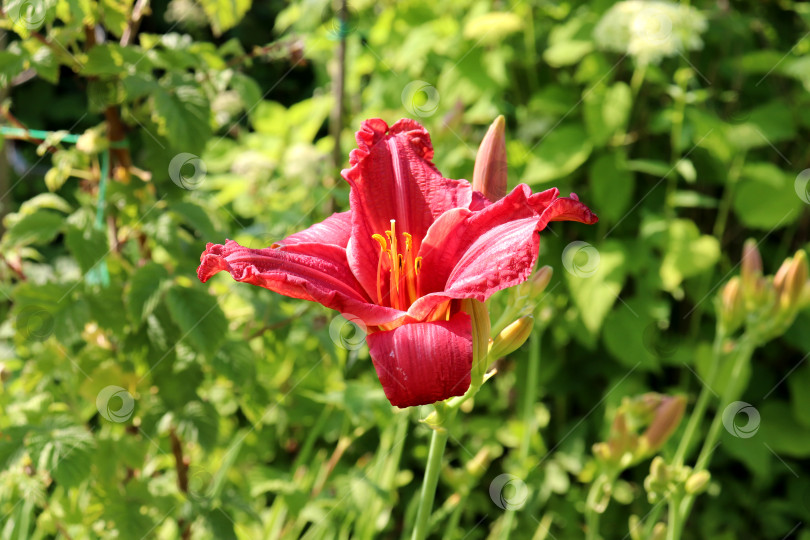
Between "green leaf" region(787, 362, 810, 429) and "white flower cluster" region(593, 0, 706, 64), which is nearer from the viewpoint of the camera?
"white flower cluster" region(593, 0, 706, 64)

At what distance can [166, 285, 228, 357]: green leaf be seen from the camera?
1.30 metres

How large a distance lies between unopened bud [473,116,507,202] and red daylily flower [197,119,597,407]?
0.11ft

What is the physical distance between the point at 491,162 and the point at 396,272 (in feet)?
0.72

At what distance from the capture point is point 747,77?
247 centimetres

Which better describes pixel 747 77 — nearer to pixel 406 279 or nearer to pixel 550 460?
pixel 550 460

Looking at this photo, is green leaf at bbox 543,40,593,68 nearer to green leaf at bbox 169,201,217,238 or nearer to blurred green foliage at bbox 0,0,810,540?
blurred green foliage at bbox 0,0,810,540

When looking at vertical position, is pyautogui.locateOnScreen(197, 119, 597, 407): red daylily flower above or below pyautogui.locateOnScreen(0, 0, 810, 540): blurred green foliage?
above

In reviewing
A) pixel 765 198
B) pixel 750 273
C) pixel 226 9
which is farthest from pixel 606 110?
pixel 226 9

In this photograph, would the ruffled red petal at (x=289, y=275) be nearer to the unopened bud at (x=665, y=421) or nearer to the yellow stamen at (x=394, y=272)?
the yellow stamen at (x=394, y=272)

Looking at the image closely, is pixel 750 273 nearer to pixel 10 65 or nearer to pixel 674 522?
pixel 674 522

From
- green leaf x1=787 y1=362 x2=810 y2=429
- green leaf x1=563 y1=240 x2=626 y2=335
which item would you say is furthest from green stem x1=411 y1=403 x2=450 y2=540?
green leaf x1=787 y1=362 x2=810 y2=429

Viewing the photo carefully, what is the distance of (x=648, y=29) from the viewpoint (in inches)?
76.9

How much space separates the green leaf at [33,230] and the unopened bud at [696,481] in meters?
1.22

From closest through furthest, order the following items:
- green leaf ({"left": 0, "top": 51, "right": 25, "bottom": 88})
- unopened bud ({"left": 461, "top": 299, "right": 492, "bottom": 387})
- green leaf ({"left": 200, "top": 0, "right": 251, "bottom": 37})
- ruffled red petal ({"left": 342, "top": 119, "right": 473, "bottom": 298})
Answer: unopened bud ({"left": 461, "top": 299, "right": 492, "bottom": 387}) → ruffled red petal ({"left": 342, "top": 119, "right": 473, "bottom": 298}) → green leaf ({"left": 0, "top": 51, "right": 25, "bottom": 88}) → green leaf ({"left": 200, "top": 0, "right": 251, "bottom": 37})
